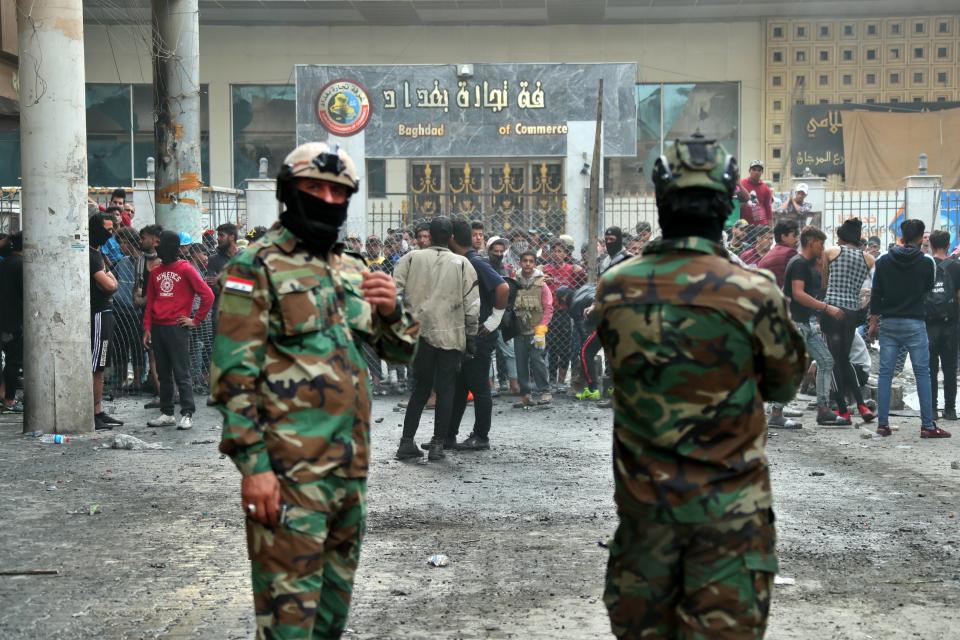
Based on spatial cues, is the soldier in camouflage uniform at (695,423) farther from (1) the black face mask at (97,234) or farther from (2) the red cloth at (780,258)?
(1) the black face mask at (97,234)

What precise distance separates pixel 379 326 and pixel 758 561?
140 cm

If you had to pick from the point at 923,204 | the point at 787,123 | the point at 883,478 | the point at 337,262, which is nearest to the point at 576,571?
the point at 337,262

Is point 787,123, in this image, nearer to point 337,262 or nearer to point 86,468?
point 86,468

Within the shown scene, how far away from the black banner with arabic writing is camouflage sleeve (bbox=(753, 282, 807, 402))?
1212 inches

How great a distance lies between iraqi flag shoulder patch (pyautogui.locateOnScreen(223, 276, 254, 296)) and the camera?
3.42 metres

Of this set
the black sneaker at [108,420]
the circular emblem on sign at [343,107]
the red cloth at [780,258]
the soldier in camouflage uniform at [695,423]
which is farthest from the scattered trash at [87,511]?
the circular emblem on sign at [343,107]

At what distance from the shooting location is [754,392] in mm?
3201

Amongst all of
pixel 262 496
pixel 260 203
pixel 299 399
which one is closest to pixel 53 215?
pixel 299 399

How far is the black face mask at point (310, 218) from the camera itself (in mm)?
3561

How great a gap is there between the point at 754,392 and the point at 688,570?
50 cm

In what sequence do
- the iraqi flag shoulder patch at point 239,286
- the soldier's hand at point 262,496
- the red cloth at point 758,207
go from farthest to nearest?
the red cloth at point 758,207
the iraqi flag shoulder patch at point 239,286
the soldier's hand at point 262,496

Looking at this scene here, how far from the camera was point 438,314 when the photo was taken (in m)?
9.25

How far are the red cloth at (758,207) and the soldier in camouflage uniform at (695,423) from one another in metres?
14.1

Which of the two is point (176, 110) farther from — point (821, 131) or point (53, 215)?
point (821, 131)
